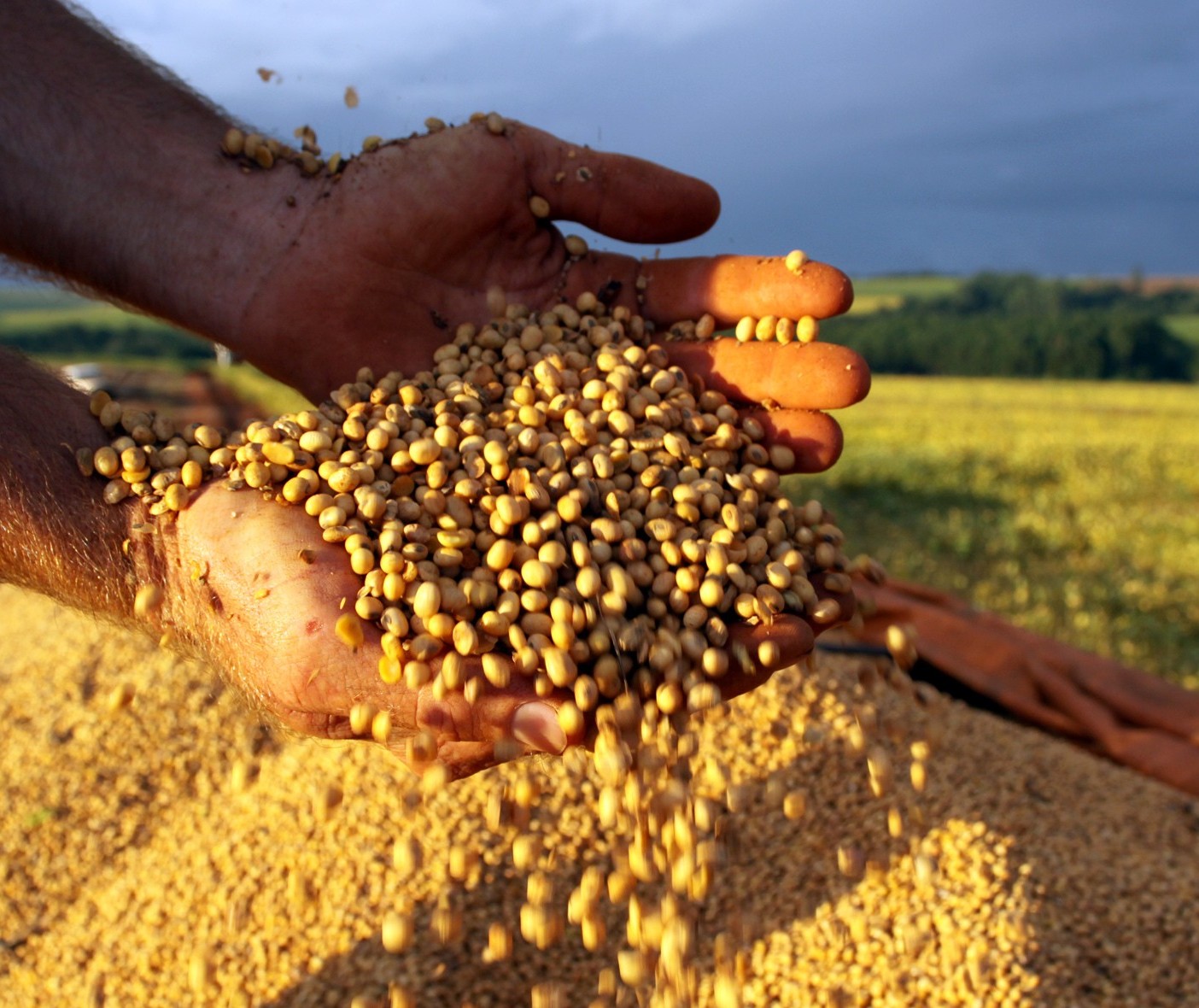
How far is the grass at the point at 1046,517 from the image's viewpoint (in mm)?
6043

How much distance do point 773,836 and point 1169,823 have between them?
4.70 ft

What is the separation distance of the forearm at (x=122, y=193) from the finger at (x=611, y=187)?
25.7 inches

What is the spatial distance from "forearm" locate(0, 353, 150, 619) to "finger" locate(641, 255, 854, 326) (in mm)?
1456

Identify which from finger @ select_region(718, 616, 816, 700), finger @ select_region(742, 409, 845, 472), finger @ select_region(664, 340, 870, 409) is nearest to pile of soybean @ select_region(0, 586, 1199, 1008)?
finger @ select_region(718, 616, 816, 700)

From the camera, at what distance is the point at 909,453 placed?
38.4ft

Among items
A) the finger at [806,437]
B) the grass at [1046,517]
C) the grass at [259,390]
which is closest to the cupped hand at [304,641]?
the finger at [806,437]

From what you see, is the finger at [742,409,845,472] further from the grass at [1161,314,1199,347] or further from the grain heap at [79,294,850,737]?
the grass at [1161,314,1199,347]

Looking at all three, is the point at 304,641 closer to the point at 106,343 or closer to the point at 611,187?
the point at 611,187

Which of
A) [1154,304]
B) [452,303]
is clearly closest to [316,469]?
[452,303]

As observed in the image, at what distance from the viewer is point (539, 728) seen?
1.75 m

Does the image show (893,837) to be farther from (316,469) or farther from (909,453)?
(909,453)

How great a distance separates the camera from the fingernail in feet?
5.70

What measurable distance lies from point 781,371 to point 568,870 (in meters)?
1.36

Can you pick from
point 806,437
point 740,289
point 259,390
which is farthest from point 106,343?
point 806,437
